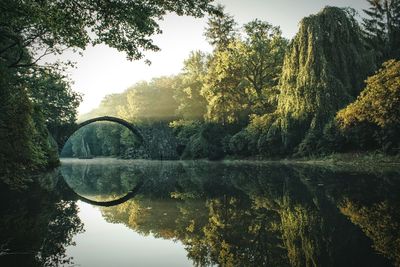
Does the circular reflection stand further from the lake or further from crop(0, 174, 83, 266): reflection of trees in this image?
the lake

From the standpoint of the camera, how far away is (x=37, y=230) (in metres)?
6.15

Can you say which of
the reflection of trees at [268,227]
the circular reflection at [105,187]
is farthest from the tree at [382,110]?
the circular reflection at [105,187]

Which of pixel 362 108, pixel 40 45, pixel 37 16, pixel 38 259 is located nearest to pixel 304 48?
pixel 362 108

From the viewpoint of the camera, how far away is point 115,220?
727 cm

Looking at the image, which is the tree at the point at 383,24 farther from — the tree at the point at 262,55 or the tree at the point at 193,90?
the tree at the point at 193,90

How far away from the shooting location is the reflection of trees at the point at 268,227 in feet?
13.5

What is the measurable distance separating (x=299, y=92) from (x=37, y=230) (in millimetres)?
22676

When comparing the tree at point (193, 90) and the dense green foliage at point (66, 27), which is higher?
the tree at point (193, 90)

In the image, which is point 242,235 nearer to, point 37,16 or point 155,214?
point 155,214

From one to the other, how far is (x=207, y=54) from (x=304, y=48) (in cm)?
2775

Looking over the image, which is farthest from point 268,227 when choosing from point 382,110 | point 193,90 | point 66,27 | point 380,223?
point 193,90

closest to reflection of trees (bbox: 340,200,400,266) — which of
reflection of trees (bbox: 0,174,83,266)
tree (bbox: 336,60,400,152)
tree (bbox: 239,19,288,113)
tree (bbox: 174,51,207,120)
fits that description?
reflection of trees (bbox: 0,174,83,266)

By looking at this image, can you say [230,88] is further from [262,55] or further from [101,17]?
[101,17]

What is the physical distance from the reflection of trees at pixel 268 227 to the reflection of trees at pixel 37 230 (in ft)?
3.73
